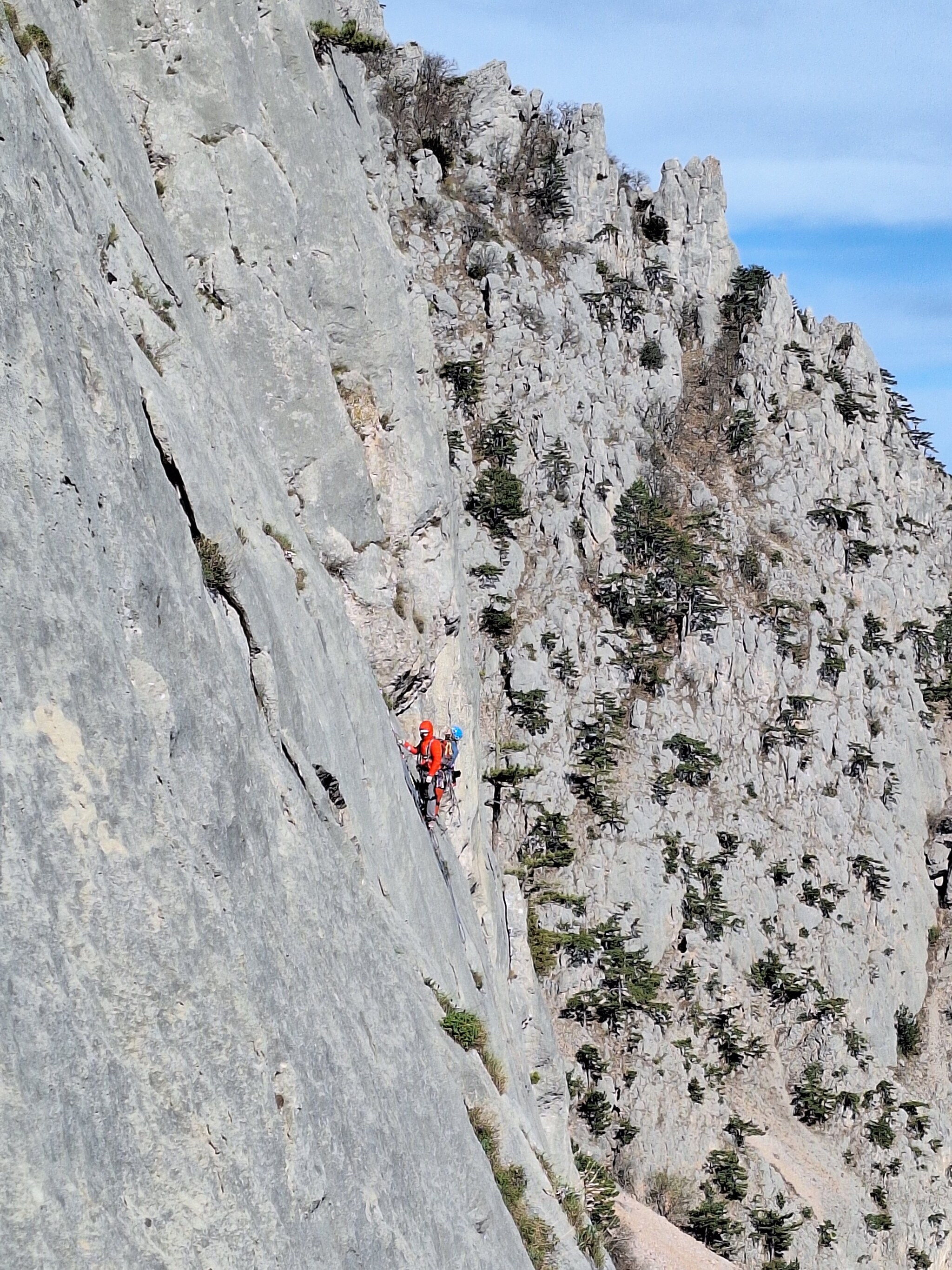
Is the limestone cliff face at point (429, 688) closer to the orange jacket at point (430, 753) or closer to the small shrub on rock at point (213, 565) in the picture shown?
the small shrub on rock at point (213, 565)

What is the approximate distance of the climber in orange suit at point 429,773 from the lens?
708 inches

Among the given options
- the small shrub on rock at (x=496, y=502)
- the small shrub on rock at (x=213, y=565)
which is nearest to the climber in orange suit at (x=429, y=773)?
the small shrub on rock at (x=213, y=565)

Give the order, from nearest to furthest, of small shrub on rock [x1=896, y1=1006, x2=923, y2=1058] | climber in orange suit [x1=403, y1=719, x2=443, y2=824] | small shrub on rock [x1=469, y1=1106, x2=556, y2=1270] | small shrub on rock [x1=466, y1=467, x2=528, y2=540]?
1. small shrub on rock [x1=469, y1=1106, x2=556, y2=1270]
2. climber in orange suit [x1=403, y1=719, x2=443, y2=824]
3. small shrub on rock [x1=466, y1=467, x2=528, y2=540]
4. small shrub on rock [x1=896, y1=1006, x2=923, y2=1058]

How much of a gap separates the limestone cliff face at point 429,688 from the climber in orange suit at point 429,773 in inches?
53.0

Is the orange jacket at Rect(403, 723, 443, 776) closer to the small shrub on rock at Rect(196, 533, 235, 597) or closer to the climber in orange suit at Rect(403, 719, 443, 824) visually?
the climber in orange suit at Rect(403, 719, 443, 824)

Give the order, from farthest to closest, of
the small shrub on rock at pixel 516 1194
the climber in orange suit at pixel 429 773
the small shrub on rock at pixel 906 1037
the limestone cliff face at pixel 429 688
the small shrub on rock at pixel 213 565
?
the small shrub on rock at pixel 906 1037
the climber in orange suit at pixel 429 773
the small shrub on rock at pixel 516 1194
the small shrub on rock at pixel 213 565
the limestone cliff face at pixel 429 688

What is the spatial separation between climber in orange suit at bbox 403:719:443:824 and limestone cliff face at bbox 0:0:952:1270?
4.42 ft

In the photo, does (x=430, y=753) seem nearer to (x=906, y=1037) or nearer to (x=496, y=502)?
(x=496, y=502)

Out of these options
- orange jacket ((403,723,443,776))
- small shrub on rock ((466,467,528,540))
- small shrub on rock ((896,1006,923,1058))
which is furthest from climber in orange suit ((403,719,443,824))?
small shrub on rock ((896,1006,923,1058))

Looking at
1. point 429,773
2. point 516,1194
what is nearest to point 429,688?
point 429,773

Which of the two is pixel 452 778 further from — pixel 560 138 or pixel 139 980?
pixel 560 138

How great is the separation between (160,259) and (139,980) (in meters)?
7.68

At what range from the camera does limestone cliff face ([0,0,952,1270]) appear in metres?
7.57

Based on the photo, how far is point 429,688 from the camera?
20938 mm
